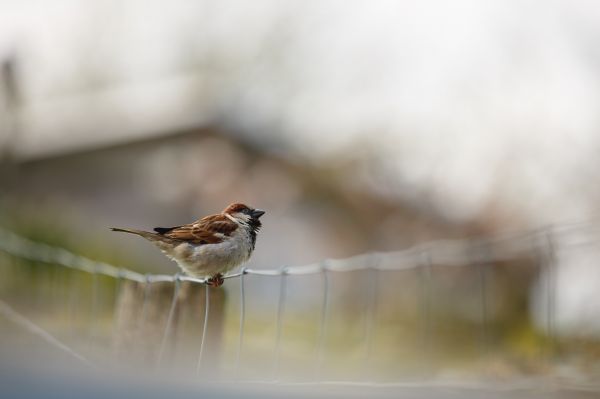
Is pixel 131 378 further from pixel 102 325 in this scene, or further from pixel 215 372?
pixel 102 325

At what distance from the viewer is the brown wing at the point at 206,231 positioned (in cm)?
212

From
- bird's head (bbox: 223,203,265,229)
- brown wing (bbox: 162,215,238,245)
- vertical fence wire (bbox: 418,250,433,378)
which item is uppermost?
vertical fence wire (bbox: 418,250,433,378)

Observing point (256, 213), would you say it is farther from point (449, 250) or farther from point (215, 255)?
point (449, 250)

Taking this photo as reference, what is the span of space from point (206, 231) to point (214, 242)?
64 millimetres

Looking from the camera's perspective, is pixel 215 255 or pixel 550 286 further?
pixel 550 286

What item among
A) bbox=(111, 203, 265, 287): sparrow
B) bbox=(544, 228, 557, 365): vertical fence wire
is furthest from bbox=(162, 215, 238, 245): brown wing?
bbox=(544, 228, 557, 365): vertical fence wire

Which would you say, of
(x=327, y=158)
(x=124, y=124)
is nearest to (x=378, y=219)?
(x=327, y=158)

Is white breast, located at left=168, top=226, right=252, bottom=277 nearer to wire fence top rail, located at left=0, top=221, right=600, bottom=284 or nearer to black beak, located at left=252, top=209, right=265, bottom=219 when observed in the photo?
black beak, located at left=252, top=209, right=265, bottom=219

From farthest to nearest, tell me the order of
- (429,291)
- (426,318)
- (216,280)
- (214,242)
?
(429,291) < (426,318) < (214,242) < (216,280)

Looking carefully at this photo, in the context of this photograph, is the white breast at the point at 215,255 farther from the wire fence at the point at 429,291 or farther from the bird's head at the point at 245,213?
the wire fence at the point at 429,291

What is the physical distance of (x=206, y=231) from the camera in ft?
7.09

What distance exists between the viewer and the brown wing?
6.94 ft

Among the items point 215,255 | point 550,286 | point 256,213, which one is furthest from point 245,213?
point 550,286

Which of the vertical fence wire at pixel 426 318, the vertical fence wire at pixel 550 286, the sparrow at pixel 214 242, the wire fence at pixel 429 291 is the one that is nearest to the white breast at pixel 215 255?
the sparrow at pixel 214 242
